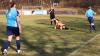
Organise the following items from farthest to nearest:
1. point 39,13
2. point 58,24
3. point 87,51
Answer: point 39,13 < point 58,24 < point 87,51

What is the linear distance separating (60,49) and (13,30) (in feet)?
9.04

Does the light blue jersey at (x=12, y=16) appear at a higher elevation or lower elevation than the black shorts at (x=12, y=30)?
higher

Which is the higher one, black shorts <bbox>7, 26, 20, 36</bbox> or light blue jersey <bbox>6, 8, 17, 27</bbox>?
light blue jersey <bbox>6, 8, 17, 27</bbox>

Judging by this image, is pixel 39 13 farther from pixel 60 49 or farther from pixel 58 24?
pixel 60 49

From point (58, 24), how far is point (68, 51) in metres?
13.8

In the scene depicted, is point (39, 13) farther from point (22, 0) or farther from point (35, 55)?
point (35, 55)

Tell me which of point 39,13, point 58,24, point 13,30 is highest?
point 13,30

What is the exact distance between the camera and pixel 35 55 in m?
14.2

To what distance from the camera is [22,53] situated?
14.8 meters

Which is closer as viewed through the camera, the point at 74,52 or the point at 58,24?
the point at 74,52

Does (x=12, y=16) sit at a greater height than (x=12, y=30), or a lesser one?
greater

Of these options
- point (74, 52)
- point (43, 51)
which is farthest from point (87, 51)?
point (43, 51)

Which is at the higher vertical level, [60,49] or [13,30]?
[13,30]

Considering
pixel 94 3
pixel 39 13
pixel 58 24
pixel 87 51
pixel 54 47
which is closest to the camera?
pixel 87 51
